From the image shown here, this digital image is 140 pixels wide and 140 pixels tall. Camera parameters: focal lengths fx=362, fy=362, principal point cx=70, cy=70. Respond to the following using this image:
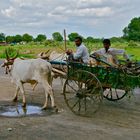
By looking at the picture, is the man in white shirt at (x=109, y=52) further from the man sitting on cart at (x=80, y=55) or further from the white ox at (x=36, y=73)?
the white ox at (x=36, y=73)

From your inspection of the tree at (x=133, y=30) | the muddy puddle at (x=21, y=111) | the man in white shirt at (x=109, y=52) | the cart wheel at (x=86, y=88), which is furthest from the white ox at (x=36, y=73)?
the tree at (x=133, y=30)

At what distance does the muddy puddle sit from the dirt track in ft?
1.11

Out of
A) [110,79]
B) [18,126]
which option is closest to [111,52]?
[110,79]

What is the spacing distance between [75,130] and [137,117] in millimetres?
2074

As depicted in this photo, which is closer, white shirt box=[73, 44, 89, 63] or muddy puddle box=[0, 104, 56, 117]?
muddy puddle box=[0, 104, 56, 117]

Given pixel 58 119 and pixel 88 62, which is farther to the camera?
pixel 88 62

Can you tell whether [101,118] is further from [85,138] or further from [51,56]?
[51,56]

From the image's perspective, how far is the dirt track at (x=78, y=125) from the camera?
7340 millimetres

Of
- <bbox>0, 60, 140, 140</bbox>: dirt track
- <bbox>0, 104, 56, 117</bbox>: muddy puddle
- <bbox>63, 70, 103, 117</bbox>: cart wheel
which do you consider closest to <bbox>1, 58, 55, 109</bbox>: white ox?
<bbox>0, 104, 56, 117</bbox>: muddy puddle

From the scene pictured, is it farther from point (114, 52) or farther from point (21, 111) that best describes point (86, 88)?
point (21, 111)

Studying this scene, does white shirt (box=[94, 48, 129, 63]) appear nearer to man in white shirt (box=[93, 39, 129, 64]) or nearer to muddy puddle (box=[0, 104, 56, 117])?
man in white shirt (box=[93, 39, 129, 64])

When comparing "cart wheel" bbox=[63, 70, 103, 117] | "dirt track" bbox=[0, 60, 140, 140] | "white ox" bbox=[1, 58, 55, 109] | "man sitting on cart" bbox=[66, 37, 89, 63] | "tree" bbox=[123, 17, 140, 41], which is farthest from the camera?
"tree" bbox=[123, 17, 140, 41]

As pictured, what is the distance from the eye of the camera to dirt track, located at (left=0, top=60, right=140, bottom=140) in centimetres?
734

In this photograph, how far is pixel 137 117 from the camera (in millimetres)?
9133
